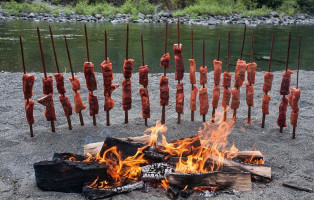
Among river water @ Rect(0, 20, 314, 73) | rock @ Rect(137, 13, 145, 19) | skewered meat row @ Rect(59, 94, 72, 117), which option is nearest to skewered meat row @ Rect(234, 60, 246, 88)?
skewered meat row @ Rect(59, 94, 72, 117)

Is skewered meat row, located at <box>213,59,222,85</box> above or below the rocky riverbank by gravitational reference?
below

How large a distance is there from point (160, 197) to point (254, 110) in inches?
117

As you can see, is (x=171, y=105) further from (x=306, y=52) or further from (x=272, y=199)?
(x=306, y=52)

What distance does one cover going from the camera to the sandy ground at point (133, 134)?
3066mm

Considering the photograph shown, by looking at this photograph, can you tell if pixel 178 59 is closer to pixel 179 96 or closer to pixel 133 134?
pixel 179 96

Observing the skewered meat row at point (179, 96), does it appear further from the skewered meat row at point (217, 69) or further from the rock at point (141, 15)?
the rock at point (141, 15)

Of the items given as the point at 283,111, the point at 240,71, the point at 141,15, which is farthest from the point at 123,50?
the point at 141,15

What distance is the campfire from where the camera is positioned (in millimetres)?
3047

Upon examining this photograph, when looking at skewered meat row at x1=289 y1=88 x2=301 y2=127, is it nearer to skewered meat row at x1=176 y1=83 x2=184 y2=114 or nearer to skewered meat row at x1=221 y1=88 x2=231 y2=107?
skewered meat row at x1=221 y1=88 x2=231 y2=107

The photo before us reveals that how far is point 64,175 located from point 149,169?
83 cm

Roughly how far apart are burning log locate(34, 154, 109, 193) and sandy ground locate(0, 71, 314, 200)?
0.07 m

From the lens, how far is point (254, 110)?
5352mm

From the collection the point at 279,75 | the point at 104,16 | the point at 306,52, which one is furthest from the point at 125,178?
the point at 104,16

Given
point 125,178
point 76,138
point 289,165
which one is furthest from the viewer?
point 76,138
